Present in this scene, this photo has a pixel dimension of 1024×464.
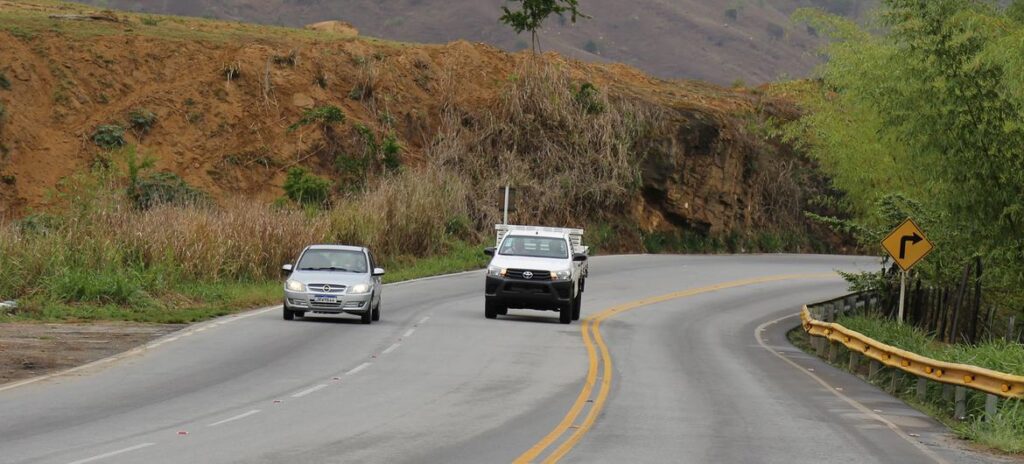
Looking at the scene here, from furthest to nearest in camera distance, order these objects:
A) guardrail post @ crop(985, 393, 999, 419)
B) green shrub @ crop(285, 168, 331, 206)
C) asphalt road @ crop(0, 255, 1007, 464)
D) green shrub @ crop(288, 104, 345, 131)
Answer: green shrub @ crop(288, 104, 345, 131)
green shrub @ crop(285, 168, 331, 206)
guardrail post @ crop(985, 393, 999, 419)
asphalt road @ crop(0, 255, 1007, 464)

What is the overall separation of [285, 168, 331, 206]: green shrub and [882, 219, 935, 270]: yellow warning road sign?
29.6 metres

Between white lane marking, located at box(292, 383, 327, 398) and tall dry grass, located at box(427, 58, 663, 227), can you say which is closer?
white lane marking, located at box(292, 383, 327, 398)

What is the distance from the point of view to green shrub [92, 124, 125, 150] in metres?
57.6

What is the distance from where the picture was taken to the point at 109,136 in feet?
190

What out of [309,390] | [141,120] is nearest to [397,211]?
[141,120]

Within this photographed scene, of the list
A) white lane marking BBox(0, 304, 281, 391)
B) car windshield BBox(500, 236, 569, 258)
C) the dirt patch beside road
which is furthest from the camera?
car windshield BBox(500, 236, 569, 258)

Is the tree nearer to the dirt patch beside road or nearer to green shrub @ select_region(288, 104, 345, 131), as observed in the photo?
green shrub @ select_region(288, 104, 345, 131)

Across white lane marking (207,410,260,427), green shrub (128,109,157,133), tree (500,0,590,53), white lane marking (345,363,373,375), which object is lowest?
white lane marking (345,363,373,375)

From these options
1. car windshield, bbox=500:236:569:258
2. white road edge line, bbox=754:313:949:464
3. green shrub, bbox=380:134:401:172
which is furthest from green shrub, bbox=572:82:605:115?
white road edge line, bbox=754:313:949:464

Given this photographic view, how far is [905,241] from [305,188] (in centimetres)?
3079

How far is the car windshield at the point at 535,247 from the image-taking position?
110ft

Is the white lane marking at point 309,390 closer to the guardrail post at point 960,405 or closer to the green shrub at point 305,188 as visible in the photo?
the guardrail post at point 960,405

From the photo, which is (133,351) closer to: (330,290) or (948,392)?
(330,290)

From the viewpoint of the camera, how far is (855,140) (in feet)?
144
